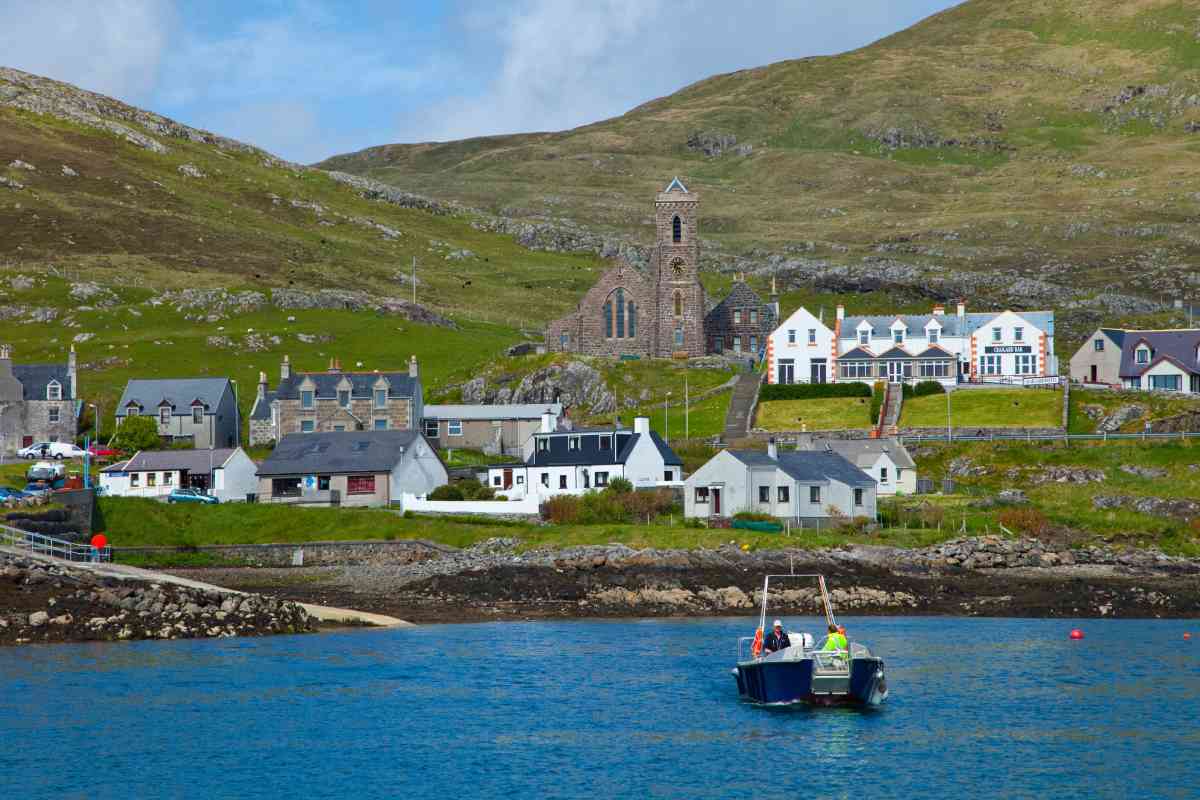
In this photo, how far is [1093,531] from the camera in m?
82.1

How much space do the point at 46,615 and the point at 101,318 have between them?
342 feet

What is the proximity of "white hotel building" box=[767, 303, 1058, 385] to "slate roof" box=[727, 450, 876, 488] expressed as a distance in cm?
3040

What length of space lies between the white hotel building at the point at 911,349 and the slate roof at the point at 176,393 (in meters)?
42.9

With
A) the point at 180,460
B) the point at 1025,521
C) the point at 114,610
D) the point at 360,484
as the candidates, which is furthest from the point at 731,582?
the point at 180,460

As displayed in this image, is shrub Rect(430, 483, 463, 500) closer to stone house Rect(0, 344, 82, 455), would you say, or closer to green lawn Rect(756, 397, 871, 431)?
green lawn Rect(756, 397, 871, 431)

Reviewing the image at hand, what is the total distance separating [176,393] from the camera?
115438 millimetres

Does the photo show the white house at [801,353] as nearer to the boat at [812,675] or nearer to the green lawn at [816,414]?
the green lawn at [816,414]

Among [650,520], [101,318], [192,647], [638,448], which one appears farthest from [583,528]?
[101,318]

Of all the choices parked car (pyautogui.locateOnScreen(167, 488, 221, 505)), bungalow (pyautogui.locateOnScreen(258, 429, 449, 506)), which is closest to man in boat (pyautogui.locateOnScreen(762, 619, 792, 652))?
bungalow (pyautogui.locateOnScreen(258, 429, 449, 506))

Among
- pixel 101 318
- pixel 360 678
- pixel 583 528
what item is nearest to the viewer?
pixel 360 678

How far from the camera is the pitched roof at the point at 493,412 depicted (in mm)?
112250

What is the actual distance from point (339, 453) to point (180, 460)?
34.4ft

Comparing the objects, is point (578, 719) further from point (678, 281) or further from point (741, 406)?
point (678, 281)

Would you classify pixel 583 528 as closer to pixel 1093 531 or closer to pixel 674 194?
pixel 1093 531
